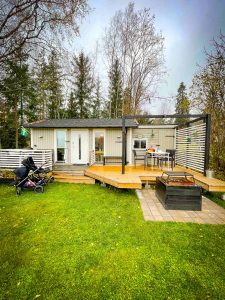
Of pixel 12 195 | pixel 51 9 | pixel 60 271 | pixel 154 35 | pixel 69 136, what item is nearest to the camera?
pixel 60 271

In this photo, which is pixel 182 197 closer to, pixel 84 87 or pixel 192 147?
pixel 192 147

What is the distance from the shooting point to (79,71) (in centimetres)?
1392

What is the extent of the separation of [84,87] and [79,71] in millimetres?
4791

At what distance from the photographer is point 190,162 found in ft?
23.5

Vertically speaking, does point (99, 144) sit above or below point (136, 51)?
below

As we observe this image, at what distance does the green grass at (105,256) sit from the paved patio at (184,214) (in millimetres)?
239

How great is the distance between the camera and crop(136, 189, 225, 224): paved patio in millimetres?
3539

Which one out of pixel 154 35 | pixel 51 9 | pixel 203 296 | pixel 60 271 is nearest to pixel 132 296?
pixel 203 296

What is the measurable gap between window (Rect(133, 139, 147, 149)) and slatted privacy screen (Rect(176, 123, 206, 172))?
1.92 m

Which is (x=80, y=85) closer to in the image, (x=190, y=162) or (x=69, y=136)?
(x=69, y=136)

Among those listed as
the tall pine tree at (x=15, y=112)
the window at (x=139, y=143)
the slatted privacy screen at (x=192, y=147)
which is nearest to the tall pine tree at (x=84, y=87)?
the tall pine tree at (x=15, y=112)

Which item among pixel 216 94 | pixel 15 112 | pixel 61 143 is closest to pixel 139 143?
pixel 216 94

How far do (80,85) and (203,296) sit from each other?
779 inches

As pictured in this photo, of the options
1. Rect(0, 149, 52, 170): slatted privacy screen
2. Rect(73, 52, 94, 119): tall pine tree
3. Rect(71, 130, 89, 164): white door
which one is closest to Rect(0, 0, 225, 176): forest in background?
Rect(73, 52, 94, 119): tall pine tree
